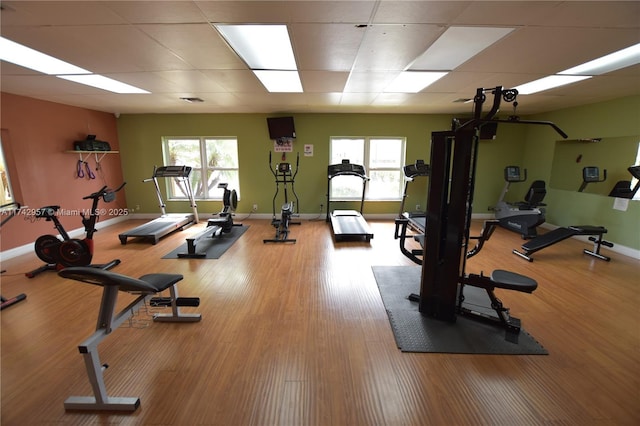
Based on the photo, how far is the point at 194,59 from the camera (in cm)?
288

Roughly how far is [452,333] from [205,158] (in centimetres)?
637

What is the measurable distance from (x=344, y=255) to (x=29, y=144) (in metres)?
5.50

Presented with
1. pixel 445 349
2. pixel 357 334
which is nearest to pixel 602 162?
pixel 445 349

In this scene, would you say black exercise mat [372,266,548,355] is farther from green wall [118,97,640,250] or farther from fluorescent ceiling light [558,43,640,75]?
green wall [118,97,640,250]

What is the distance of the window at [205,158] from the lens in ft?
21.9

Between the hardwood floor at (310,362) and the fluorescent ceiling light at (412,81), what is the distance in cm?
272

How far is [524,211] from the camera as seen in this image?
18.6 feet

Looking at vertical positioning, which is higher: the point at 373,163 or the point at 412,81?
the point at 412,81

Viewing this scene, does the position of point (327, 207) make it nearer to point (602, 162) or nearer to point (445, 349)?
point (445, 349)

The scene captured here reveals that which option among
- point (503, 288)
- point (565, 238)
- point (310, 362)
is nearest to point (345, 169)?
point (565, 238)

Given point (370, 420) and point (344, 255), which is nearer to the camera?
point (370, 420)

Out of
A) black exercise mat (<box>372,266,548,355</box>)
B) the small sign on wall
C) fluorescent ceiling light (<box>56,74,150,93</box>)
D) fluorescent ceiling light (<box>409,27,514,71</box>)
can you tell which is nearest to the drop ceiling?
fluorescent ceiling light (<box>409,27,514,71</box>)

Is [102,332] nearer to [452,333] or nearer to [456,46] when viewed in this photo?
[452,333]

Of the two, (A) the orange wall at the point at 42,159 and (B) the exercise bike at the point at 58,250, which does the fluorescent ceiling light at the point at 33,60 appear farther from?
(A) the orange wall at the point at 42,159
